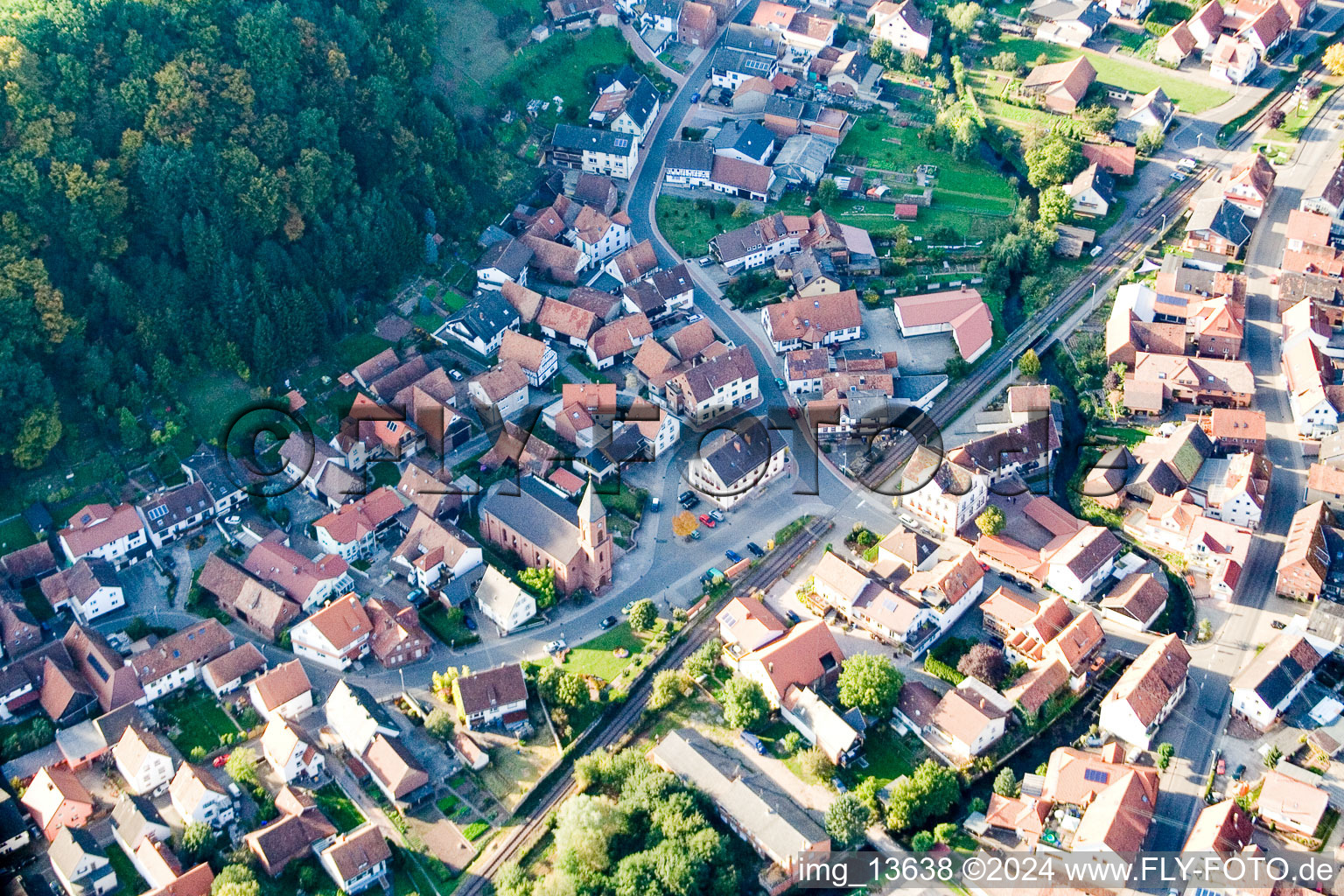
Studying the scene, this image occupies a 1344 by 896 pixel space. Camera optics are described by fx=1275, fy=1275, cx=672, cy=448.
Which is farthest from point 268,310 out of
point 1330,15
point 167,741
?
point 1330,15

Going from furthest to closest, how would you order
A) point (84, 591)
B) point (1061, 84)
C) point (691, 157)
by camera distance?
point (1061, 84)
point (691, 157)
point (84, 591)

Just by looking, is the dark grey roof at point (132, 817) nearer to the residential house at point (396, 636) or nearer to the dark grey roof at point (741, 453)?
the residential house at point (396, 636)

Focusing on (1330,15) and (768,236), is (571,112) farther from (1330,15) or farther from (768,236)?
(1330,15)

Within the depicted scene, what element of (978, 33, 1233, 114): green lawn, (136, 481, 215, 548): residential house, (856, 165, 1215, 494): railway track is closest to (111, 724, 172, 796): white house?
(136, 481, 215, 548): residential house

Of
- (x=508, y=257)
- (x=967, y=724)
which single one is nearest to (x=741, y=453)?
(x=967, y=724)

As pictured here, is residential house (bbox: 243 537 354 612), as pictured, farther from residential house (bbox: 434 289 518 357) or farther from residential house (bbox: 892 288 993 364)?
residential house (bbox: 892 288 993 364)

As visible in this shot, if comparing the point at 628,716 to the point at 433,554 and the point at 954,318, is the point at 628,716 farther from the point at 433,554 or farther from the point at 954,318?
the point at 954,318

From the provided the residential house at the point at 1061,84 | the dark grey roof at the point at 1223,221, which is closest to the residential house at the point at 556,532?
the dark grey roof at the point at 1223,221
